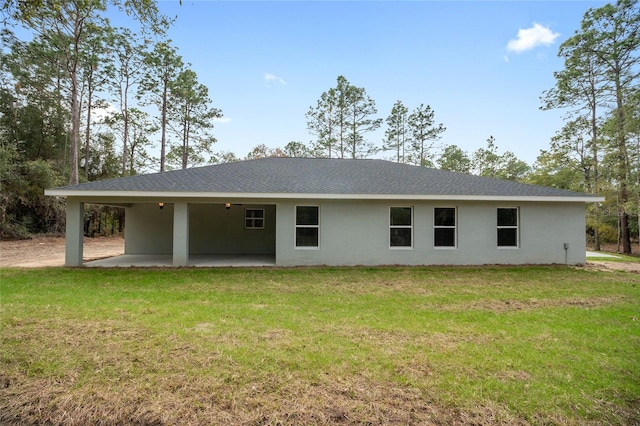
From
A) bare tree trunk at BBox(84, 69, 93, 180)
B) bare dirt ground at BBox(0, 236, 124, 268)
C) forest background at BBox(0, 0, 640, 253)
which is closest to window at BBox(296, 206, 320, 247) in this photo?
bare dirt ground at BBox(0, 236, 124, 268)

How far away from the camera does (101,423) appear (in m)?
2.43

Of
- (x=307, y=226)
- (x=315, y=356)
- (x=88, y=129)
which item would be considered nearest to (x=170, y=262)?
(x=307, y=226)

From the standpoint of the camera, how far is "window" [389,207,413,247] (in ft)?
34.1

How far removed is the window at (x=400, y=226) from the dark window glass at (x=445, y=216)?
0.95 meters

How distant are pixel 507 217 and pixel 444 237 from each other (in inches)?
95.3

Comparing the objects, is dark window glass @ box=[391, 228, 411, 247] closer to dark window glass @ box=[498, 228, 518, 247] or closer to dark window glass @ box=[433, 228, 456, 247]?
dark window glass @ box=[433, 228, 456, 247]

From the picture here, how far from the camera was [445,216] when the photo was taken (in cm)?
1056

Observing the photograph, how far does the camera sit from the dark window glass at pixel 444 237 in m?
10.5

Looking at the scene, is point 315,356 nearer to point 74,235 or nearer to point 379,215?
point 379,215

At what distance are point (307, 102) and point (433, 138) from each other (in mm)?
11613

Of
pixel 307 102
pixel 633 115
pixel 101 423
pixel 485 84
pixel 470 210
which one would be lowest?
pixel 101 423

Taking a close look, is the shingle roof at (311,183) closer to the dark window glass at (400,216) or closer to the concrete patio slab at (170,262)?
the dark window glass at (400,216)

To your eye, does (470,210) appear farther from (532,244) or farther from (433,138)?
(433,138)

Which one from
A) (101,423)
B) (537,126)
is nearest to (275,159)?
(101,423)
